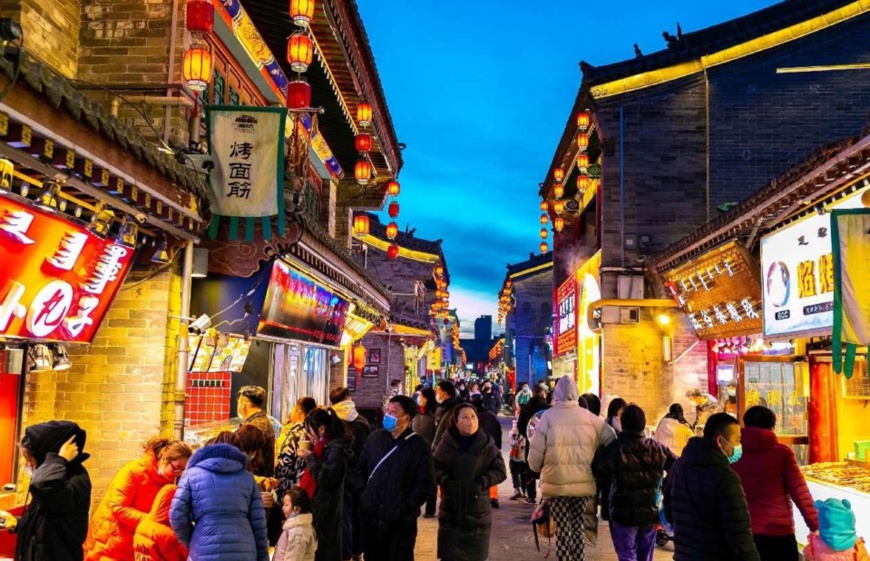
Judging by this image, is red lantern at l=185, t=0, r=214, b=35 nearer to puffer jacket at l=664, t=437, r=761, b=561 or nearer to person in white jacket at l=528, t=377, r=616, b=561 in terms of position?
person in white jacket at l=528, t=377, r=616, b=561

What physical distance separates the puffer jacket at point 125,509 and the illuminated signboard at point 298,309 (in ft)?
16.5

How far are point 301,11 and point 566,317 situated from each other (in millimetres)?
19293

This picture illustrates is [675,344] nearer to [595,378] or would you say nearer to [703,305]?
[703,305]

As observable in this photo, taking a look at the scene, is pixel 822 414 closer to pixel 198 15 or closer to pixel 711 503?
pixel 711 503

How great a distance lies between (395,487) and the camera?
22.6 feet

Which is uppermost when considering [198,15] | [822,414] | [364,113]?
[364,113]

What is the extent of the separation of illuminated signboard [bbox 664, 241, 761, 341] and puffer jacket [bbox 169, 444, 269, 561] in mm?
9022

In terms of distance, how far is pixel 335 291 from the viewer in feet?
52.3

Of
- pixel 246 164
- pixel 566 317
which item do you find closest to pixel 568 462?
pixel 246 164

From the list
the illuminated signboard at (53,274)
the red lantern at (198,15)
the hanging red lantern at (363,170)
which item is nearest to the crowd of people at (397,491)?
the illuminated signboard at (53,274)

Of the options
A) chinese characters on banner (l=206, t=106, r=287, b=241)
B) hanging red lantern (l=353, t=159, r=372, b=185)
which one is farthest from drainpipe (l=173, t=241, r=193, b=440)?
hanging red lantern (l=353, t=159, r=372, b=185)

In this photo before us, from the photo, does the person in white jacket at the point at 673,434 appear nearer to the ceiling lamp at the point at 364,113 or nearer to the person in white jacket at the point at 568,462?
the person in white jacket at the point at 568,462

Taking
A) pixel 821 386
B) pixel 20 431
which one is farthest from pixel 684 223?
pixel 20 431

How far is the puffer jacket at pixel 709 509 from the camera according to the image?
211 inches
